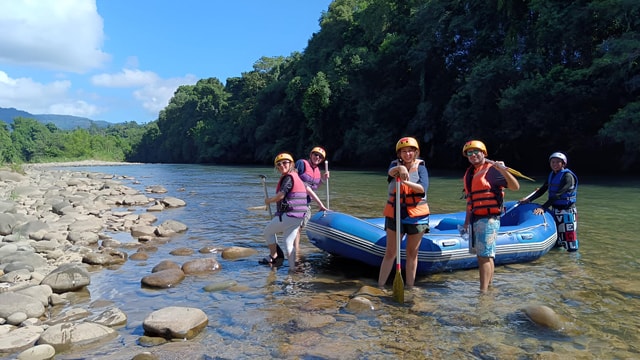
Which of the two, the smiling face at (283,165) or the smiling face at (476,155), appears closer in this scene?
the smiling face at (476,155)

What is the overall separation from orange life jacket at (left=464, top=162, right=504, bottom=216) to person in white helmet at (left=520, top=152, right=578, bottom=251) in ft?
8.01

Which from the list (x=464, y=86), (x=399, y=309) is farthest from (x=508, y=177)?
(x=464, y=86)

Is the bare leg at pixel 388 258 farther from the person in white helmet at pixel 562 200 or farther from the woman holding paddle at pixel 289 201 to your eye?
A: the person in white helmet at pixel 562 200

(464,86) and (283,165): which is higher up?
(464,86)

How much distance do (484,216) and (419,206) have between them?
64cm

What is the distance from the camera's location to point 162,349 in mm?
3480

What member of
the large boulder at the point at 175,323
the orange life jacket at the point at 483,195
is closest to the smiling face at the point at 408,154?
the orange life jacket at the point at 483,195

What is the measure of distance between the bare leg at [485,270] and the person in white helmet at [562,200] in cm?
225

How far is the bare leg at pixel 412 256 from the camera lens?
15.2 feet

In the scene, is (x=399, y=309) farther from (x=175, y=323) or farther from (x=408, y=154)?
(x=175, y=323)

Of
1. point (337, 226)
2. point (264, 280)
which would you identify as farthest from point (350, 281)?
point (264, 280)

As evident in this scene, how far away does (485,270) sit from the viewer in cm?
463

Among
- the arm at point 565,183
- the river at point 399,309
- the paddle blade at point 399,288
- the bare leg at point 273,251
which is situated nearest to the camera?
the river at point 399,309

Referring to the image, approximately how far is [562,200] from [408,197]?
3.36m
